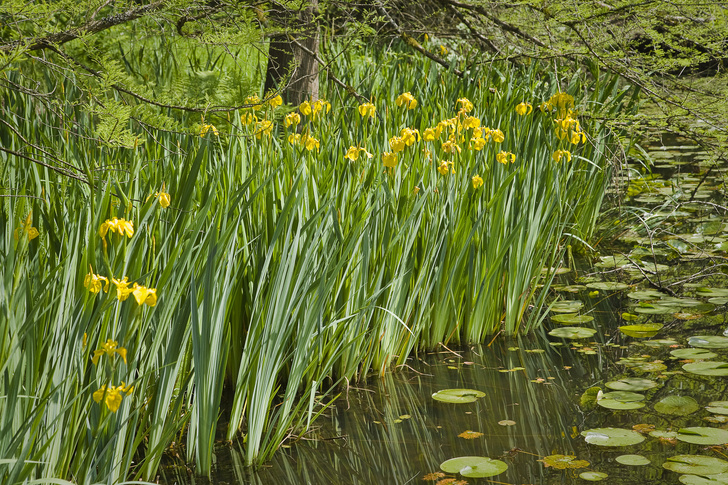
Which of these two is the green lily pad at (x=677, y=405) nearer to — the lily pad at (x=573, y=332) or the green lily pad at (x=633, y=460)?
the green lily pad at (x=633, y=460)

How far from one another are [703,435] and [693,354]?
2.13ft

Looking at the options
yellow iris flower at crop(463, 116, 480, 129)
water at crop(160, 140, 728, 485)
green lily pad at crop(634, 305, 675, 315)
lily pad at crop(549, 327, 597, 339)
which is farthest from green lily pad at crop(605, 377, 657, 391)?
yellow iris flower at crop(463, 116, 480, 129)

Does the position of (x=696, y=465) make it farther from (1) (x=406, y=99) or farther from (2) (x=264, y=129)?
(2) (x=264, y=129)

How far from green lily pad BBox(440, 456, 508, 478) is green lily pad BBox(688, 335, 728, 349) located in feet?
4.11

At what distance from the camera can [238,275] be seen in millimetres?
1996

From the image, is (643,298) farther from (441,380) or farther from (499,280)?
(441,380)

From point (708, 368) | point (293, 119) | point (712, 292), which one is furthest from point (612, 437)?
point (293, 119)

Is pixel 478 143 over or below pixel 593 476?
over

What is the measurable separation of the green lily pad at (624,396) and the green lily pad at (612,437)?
0.21 m

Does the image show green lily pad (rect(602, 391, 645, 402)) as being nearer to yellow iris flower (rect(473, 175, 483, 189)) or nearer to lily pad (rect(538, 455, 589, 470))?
lily pad (rect(538, 455, 589, 470))

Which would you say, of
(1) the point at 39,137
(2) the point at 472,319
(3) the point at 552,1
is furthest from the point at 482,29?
(1) the point at 39,137

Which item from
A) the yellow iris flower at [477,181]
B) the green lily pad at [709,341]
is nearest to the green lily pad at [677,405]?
the green lily pad at [709,341]

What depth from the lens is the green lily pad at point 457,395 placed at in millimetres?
2225

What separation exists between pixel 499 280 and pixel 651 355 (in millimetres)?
675
